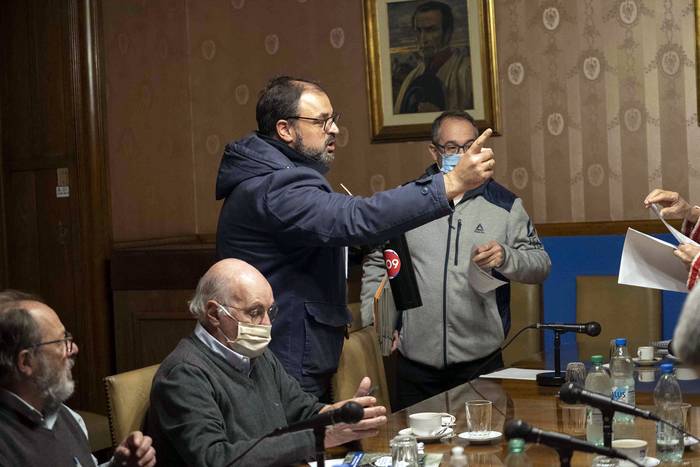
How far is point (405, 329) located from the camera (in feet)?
12.2

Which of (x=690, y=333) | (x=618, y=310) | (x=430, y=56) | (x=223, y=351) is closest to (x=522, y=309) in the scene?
(x=618, y=310)

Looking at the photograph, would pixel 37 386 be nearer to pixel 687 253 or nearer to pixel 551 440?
pixel 551 440

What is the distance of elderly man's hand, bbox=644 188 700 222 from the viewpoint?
126 inches

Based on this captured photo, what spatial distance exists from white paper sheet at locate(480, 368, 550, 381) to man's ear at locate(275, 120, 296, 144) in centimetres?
101

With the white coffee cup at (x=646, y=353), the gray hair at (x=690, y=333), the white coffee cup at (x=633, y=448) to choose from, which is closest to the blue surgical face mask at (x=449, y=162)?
the white coffee cup at (x=646, y=353)

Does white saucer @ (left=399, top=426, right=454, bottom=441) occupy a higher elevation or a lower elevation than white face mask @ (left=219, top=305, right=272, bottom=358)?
lower

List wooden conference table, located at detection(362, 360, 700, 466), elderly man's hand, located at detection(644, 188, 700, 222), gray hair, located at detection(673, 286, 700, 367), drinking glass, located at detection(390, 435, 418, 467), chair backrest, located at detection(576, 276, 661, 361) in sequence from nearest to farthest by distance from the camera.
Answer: gray hair, located at detection(673, 286, 700, 367)
drinking glass, located at detection(390, 435, 418, 467)
wooden conference table, located at detection(362, 360, 700, 466)
elderly man's hand, located at detection(644, 188, 700, 222)
chair backrest, located at detection(576, 276, 661, 361)

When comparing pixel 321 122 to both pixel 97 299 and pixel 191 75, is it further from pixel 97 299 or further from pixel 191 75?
pixel 191 75

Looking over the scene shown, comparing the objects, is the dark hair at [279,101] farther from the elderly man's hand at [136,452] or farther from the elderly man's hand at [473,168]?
the elderly man's hand at [136,452]

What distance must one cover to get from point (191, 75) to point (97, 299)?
5.01 feet

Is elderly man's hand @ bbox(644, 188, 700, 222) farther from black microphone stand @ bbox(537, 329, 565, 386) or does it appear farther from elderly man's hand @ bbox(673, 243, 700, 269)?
black microphone stand @ bbox(537, 329, 565, 386)

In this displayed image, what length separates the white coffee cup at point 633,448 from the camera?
2.08 meters

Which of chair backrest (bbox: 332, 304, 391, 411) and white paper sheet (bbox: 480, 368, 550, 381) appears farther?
white paper sheet (bbox: 480, 368, 550, 381)

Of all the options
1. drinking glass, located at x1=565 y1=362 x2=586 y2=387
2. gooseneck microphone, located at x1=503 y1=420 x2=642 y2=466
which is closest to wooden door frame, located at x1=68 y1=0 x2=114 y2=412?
drinking glass, located at x1=565 y1=362 x2=586 y2=387
